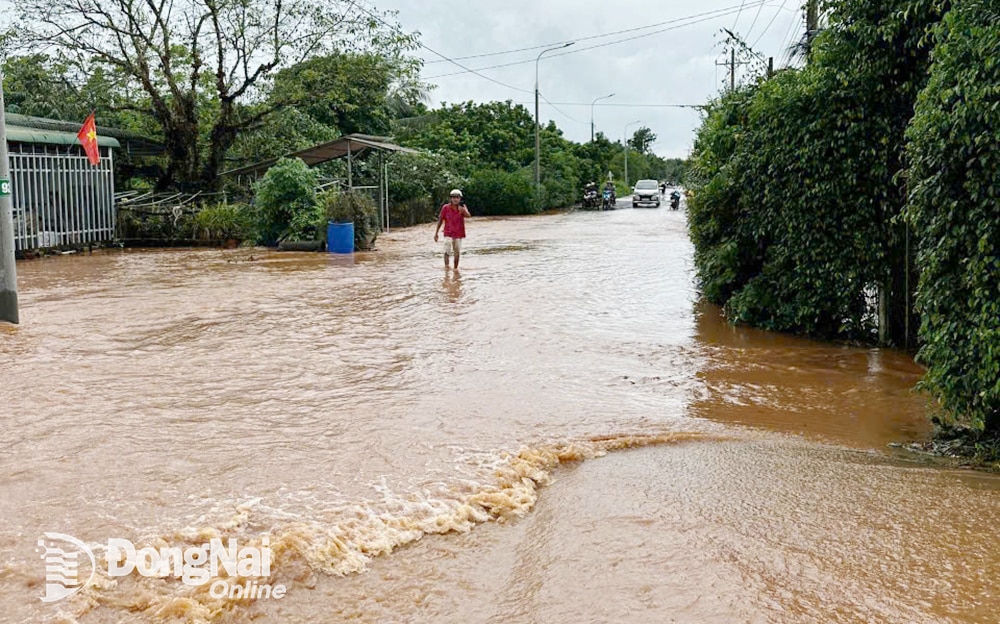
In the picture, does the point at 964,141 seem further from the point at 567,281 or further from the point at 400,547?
the point at 567,281

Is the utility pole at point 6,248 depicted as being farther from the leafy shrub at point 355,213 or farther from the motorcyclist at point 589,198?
the motorcyclist at point 589,198

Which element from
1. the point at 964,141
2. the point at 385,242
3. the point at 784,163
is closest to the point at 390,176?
the point at 385,242

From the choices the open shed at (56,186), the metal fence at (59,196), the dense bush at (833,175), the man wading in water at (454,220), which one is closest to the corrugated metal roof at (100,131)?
the open shed at (56,186)

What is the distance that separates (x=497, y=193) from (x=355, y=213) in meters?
22.4

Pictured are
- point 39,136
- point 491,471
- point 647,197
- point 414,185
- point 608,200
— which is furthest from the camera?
point 647,197

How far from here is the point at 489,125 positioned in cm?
5119

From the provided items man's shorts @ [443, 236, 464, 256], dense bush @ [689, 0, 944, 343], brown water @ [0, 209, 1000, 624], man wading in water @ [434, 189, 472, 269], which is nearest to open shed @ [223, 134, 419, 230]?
man's shorts @ [443, 236, 464, 256]

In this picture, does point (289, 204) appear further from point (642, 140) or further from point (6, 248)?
point (642, 140)

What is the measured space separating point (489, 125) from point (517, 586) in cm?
4851

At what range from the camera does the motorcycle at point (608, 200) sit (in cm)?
5490

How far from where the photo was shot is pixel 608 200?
55.1m

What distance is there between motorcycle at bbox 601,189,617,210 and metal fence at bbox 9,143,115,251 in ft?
114

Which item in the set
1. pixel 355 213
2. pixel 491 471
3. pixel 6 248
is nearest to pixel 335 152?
pixel 355 213

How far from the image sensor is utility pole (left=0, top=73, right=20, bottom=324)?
11.0 m
